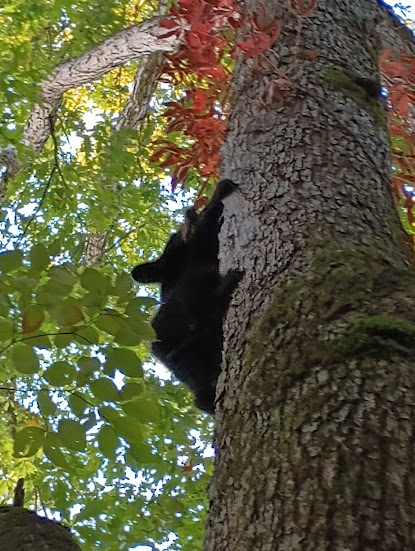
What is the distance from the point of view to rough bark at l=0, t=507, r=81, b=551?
1553 mm

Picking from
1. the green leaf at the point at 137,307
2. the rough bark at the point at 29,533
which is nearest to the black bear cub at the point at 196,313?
the green leaf at the point at 137,307

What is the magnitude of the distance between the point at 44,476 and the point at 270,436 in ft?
11.2

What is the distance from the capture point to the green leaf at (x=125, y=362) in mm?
1795

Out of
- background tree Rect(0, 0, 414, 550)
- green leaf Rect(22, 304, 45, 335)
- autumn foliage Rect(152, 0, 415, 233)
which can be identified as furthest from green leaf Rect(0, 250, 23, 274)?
autumn foliage Rect(152, 0, 415, 233)

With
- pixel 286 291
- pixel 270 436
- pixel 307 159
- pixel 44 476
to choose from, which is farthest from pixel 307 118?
pixel 44 476

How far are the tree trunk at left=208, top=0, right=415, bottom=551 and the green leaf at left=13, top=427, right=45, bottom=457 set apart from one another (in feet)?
1.89

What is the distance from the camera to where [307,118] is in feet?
7.12

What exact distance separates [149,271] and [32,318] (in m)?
1.51

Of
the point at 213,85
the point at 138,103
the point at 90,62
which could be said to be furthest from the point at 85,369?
the point at 138,103

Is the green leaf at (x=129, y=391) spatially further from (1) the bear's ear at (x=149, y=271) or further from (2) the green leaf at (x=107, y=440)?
(1) the bear's ear at (x=149, y=271)

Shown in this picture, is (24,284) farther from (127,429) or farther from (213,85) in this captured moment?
(213,85)

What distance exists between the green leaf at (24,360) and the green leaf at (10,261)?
230 millimetres

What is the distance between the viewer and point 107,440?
1.76m

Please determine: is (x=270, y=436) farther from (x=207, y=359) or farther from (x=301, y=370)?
(x=207, y=359)
